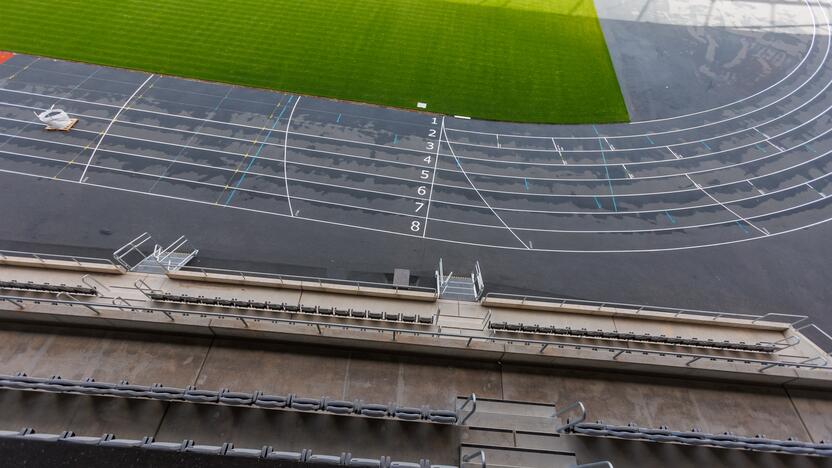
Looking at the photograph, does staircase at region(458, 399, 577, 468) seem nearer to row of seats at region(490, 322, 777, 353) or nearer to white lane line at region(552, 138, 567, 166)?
row of seats at region(490, 322, 777, 353)

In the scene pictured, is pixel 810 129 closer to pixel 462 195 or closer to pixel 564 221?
pixel 564 221

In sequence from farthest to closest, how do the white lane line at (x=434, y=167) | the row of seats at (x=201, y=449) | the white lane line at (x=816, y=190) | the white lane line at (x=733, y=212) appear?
1. the white lane line at (x=816, y=190)
2. the white lane line at (x=733, y=212)
3. the white lane line at (x=434, y=167)
4. the row of seats at (x=201, y=449)

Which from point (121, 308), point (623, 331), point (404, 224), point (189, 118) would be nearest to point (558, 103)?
point (404, 224)

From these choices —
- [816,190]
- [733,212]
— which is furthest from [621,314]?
[816,190]

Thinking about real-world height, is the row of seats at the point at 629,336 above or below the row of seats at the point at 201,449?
above

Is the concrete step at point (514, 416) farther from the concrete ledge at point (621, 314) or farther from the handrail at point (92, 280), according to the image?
the handrail at point (92, 280)

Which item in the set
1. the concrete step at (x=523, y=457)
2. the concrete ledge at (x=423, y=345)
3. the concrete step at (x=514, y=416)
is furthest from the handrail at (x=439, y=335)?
the concrete step at (x=523, y=457)

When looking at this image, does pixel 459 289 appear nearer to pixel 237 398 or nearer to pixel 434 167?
pixel 434 167
